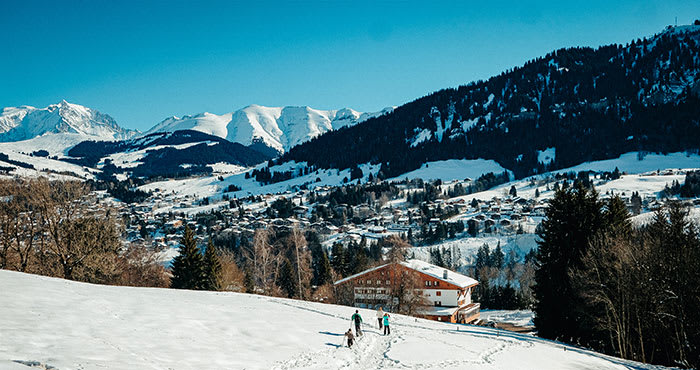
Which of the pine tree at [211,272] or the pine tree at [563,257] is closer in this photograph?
the pine tree at [563,257]

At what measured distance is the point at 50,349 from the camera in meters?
13.4

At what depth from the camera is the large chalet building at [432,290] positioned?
57969 millimetres

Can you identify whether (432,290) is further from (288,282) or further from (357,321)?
(357,321)

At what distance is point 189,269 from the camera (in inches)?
1982

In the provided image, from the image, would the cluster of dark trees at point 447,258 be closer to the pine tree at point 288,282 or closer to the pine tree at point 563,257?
the pine tree at point 288,282

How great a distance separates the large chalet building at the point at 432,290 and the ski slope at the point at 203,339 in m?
30.2

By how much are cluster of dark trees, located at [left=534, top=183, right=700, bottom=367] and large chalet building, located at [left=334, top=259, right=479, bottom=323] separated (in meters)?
24.0

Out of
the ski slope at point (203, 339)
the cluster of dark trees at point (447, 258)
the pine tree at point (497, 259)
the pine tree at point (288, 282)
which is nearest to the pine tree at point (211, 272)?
the pine tree at point (288, 282)

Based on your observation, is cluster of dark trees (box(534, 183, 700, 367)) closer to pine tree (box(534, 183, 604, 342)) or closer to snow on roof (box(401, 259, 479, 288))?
pine tree (box(534, 183, 604, 342))

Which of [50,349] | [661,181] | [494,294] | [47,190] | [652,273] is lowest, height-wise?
[494,294]

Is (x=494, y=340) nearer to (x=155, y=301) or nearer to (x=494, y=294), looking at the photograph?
(x=155, y=301)

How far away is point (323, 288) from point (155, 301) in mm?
41094

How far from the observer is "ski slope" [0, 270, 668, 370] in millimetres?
14234

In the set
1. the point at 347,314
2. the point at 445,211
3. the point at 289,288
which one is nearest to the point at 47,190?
the point at 347,314
